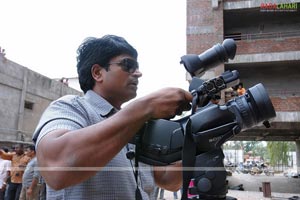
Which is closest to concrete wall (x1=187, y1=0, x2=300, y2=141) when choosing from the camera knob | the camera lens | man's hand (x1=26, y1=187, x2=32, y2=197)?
man's hand (x1=26, y1=187, x2=32, y2=197)

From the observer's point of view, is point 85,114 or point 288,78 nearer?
point 85,114

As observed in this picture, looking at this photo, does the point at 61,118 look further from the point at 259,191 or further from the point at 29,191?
the point at 259,191

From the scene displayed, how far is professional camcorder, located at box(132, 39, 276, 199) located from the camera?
2.65 ft

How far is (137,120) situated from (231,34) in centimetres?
1121

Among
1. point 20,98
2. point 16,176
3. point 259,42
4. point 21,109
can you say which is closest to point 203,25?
point 259,42

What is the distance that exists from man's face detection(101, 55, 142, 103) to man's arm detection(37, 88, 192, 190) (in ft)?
1.30

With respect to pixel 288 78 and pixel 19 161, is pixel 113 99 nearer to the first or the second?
pixel 19 161

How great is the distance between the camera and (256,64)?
33.3 feet

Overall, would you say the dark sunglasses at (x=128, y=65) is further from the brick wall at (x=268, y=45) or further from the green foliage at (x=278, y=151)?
the green foliage at (x=278, y=151)

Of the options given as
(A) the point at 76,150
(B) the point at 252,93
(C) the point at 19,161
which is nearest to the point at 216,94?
(B) the point at 252,93

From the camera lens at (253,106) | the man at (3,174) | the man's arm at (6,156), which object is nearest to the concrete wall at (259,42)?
the man's arm at (6,156)

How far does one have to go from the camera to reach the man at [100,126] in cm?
71

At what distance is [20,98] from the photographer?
1099cm

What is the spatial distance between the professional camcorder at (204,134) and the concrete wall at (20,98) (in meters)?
10.3
